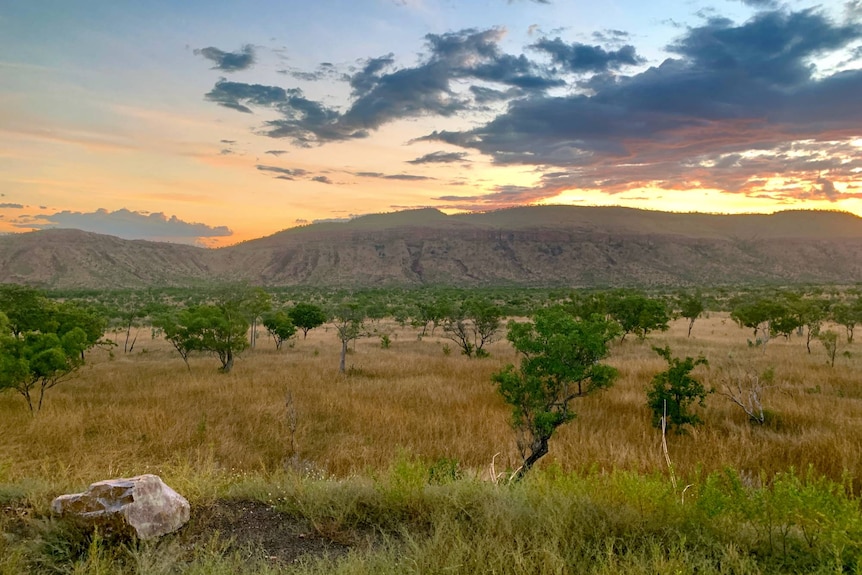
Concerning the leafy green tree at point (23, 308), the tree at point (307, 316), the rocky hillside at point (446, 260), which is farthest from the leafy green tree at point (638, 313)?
the rocky hillside at point (446, 260)

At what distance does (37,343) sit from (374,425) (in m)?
10.7

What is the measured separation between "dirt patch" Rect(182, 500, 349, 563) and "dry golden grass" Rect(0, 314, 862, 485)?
70.8 inches

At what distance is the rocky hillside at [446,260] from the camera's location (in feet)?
397

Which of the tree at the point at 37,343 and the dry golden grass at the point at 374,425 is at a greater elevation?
the tree at the point at 37,343

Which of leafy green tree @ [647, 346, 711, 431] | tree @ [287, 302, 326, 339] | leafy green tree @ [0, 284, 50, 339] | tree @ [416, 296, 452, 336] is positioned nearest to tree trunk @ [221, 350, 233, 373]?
leafy green tree @ [0, 284, 50, 339]

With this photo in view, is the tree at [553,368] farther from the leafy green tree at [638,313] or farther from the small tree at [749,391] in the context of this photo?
the leafy green tree at [638,313]

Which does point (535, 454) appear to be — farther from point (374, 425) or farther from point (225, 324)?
point (225, 324)

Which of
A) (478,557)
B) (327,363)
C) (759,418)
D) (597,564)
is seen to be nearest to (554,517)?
(597,564)

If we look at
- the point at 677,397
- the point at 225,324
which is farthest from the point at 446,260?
the point at 677,397

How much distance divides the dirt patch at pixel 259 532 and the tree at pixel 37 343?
429 inches

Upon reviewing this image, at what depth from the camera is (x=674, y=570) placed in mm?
4078

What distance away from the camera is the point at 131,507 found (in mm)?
5047

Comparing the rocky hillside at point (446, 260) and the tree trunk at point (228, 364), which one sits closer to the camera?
the tree trunk at point (228, 364)

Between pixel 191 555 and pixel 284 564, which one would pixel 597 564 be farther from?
pixel 191 555
